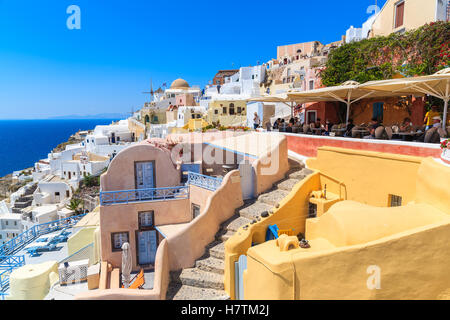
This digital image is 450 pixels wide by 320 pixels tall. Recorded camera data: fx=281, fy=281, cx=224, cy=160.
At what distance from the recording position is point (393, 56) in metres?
17.0

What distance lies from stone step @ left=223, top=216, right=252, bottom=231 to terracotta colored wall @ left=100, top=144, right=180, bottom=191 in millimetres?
5266

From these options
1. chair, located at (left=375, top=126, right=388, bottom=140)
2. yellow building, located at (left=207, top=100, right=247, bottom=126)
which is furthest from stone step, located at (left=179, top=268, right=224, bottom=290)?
yellow building, located at (left=207, top=100, right=247, bottom=126)

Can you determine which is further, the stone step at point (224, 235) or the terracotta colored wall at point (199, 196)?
the terracotta colored wall at point (199, 196)

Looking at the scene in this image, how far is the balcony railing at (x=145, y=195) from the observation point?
12.7 metres

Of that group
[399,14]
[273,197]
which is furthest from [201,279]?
[399,14]

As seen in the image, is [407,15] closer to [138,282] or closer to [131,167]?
[131,167]

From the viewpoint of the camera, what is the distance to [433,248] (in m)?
5.67

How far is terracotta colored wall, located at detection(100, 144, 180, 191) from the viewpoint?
43.0ft

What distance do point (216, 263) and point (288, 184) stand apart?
429cm

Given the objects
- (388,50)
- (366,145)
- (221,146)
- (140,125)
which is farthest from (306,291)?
(140,125)

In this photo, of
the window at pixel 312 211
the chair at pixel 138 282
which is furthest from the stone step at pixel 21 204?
the window at pixel 312 211

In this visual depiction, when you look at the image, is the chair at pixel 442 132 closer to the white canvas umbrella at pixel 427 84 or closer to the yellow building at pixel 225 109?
the white canvas umbrella at pixel 427 84

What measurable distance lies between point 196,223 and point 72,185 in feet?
155

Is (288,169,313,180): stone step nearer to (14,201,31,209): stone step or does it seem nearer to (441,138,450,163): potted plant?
(441,138,450,163): potted plant
